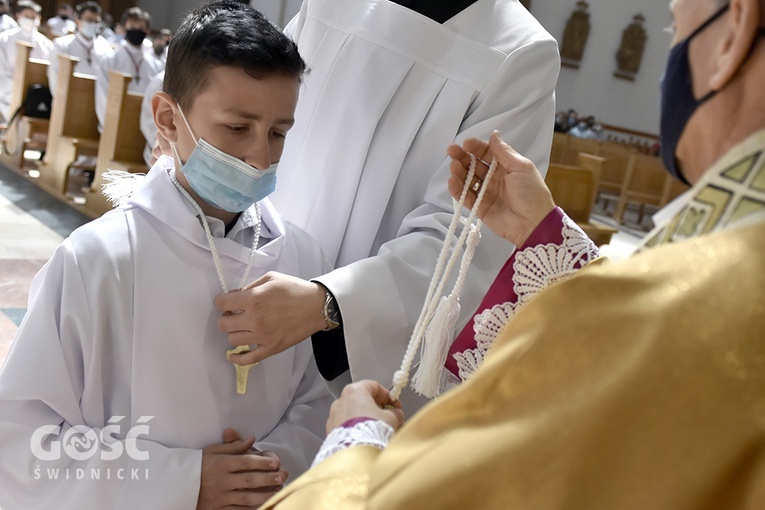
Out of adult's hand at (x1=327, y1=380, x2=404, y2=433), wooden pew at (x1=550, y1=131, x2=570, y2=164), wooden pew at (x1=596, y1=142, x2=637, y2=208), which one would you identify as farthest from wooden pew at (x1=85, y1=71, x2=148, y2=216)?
wooden pew at (x1=596, y1=142, x2=637, y2=208)

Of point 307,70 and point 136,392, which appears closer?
point 136,392

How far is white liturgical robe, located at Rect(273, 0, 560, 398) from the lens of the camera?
2.02 m

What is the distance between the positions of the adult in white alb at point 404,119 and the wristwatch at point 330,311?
10cm

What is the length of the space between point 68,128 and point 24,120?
102 centimetres

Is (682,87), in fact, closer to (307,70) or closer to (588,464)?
(588,464)

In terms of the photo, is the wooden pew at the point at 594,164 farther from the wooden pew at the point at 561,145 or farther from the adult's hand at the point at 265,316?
the adult's hand at the point at 265,316

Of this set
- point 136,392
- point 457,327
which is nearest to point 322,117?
point 457,327

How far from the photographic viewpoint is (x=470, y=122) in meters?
Result: 2.06

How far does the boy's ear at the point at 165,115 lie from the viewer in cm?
186

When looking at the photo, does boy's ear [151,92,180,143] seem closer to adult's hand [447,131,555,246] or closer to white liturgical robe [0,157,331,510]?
white liturgical robe [0,157,331,510]

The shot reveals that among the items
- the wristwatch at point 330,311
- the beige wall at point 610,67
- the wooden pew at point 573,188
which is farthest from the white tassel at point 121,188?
the beige wall at point 610,67

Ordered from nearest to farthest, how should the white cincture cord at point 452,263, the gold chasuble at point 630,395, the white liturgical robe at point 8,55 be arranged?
the gold chasuble at point 630,395 < the white cincture cord at point 452,263 < the white liturgical robe at point 8,55

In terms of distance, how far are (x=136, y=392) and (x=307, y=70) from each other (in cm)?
87


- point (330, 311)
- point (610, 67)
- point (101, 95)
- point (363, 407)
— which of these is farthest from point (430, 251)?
point (610, 67)
